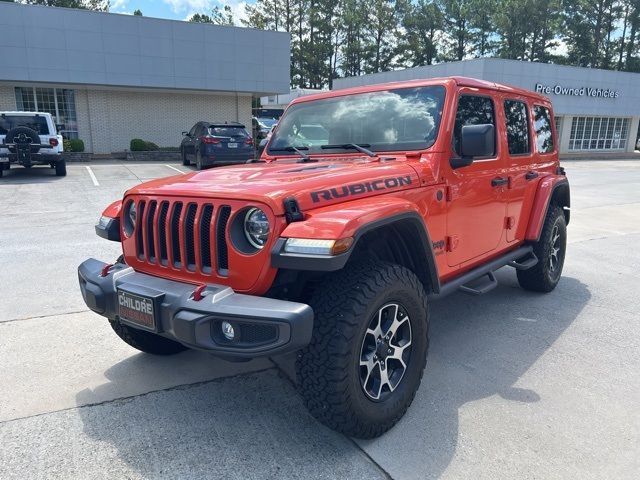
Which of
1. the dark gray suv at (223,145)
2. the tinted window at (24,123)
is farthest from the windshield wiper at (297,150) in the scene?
the tinted window at (24,123)

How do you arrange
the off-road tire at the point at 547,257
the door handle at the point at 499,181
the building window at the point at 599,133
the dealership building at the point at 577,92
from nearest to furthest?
the door handle at the point at 499,181 → the off-road tire at the point at 547,257 → the dealership building at the point at 577,92 → the building window at the point at 599,133

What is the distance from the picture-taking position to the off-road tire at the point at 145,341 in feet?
11.6

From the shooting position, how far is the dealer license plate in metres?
2.63

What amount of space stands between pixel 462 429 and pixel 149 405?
1.87 m

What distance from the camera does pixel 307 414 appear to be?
3055 millimetres

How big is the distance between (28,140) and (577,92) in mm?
32194

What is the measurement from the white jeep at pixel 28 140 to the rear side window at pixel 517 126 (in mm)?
13505

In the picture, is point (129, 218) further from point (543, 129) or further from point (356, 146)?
point (543, 129)

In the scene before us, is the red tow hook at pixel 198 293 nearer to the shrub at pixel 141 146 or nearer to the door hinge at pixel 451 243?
the door hinge at pixel 451 243

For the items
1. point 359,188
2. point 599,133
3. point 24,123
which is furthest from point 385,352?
point 599,133

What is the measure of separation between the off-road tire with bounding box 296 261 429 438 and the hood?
44 cm

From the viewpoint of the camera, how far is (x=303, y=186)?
108 inches

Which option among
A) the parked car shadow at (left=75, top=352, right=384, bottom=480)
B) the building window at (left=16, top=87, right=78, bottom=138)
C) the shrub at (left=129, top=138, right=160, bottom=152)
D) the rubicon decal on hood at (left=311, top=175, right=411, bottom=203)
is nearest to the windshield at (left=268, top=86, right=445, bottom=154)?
the rubicon decal on hood at (left=311, top=175, right=411, bottom=203)

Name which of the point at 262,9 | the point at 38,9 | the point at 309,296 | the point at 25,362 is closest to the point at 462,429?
the point at 309,296
